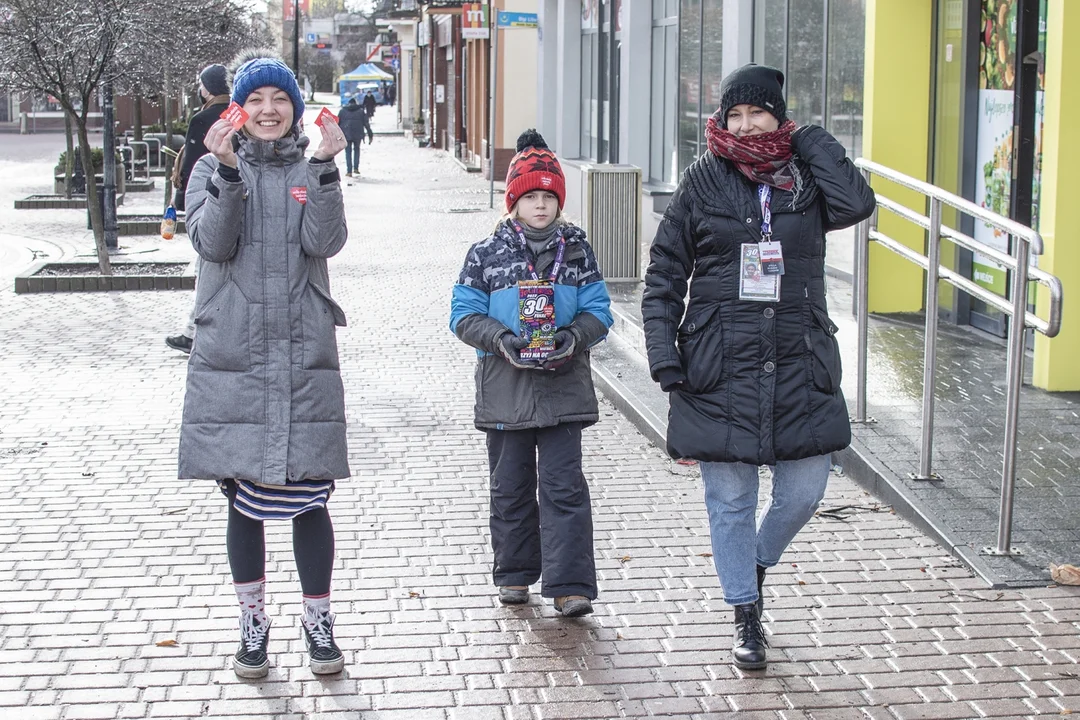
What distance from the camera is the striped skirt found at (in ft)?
15.4

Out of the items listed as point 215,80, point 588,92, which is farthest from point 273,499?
point 588,92

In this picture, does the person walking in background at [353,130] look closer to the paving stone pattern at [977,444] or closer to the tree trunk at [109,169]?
the tree trunk at [109,169]

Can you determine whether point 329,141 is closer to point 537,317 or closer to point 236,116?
point 236,116

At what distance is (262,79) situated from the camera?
4578 mm

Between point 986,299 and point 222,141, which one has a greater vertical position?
point 222,141

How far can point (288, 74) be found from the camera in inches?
184

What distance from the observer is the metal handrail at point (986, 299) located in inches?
223

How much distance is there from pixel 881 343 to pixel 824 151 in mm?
5184

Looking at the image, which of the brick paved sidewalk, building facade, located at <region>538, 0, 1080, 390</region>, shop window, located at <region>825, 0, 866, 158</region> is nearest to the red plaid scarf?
the brick paved sidewalk

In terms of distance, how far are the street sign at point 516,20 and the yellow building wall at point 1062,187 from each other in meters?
15.5

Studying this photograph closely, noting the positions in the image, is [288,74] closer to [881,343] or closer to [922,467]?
[922,467]

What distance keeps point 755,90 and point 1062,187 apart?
4.21 metres

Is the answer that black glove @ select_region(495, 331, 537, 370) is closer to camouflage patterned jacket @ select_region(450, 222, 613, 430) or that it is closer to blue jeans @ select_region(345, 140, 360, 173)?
camouflage patterned jacket @ select_region(450, 222, 613, 430)

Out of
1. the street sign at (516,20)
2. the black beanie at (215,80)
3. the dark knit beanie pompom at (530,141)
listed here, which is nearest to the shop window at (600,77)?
the street sign at (516,20)
